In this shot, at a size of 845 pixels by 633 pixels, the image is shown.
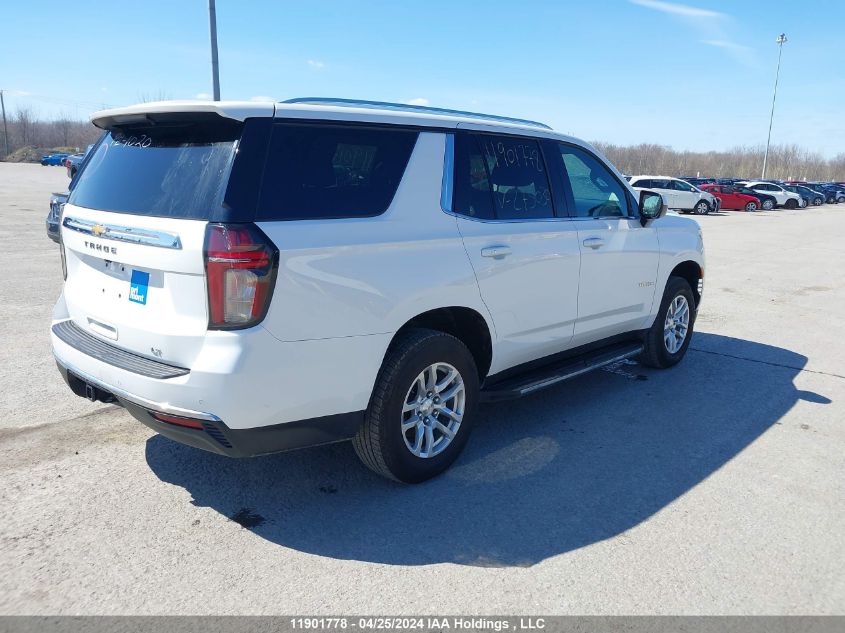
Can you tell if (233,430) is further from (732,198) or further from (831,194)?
(831,194)

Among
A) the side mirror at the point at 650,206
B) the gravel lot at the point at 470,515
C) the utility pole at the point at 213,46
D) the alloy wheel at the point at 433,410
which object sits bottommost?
the gravel lot at the point at 470,515

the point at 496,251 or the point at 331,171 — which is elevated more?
the point at 331,171

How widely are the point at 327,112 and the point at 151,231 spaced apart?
1007mm

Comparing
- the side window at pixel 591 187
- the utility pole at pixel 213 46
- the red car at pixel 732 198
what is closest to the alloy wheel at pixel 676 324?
the side window at pixel 591 187

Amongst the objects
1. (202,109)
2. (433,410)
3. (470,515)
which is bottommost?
(470,515)

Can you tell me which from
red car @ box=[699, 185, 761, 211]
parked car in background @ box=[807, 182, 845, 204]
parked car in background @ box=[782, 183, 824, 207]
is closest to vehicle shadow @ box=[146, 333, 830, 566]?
red car @ box=[699, 185, 761, 211]

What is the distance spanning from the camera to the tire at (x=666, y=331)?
5906 mm

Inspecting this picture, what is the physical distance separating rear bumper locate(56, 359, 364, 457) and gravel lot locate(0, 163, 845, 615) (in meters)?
0.48

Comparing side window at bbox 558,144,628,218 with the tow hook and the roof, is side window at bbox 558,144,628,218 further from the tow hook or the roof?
the tow hook

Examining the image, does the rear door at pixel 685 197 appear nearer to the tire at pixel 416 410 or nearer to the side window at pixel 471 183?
the side window at pixel 471 183

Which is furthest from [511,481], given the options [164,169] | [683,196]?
[683,196]

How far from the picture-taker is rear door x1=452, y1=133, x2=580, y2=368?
3.97m

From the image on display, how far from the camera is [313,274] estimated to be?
121 inches

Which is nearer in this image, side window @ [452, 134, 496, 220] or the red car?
side window @ [452, 134, 496, 220]
